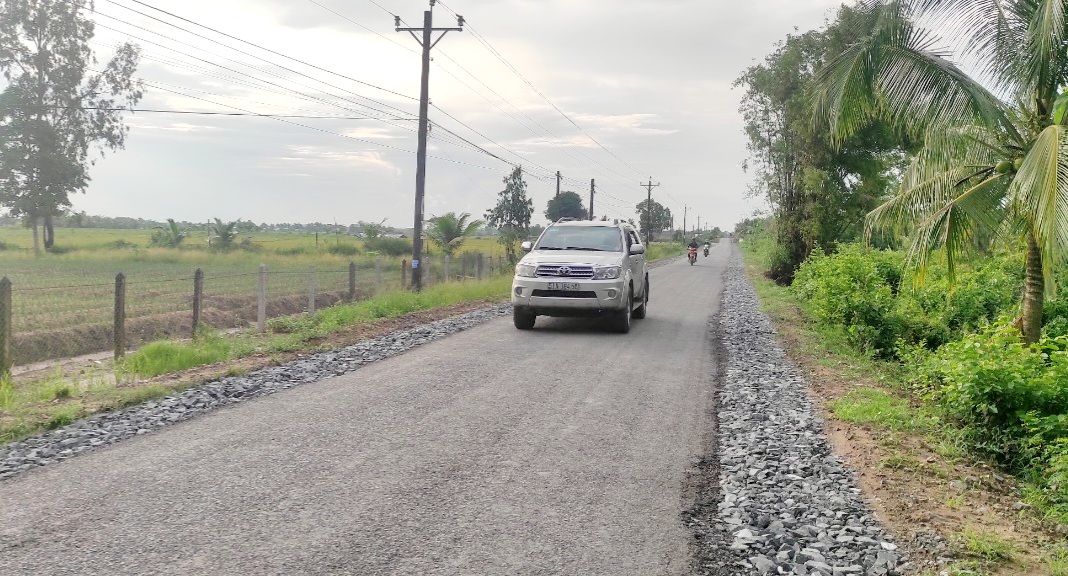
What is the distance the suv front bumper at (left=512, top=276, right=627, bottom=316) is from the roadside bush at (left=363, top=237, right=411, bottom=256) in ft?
110

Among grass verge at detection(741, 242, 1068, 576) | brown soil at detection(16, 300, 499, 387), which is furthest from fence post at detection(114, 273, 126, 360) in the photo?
grass verge at detection(741, 242, 1068, 576)

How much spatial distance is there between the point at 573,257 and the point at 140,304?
12469 millimetres

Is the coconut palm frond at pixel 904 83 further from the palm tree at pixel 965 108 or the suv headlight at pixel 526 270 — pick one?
the suv headlight at pixel 526 270

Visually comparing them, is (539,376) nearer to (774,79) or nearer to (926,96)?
(926,96)

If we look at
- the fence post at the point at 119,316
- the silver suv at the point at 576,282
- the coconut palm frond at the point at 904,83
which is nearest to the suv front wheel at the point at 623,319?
the silver suv at the point at 576,282

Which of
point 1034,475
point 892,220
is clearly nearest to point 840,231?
point 892,220

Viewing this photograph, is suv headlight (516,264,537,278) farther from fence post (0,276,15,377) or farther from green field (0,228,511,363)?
fence post (0,276,15,377)

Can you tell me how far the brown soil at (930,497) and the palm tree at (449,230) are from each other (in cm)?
2344

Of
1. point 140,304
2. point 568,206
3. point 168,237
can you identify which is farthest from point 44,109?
point 568,206

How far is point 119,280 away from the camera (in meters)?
11.2

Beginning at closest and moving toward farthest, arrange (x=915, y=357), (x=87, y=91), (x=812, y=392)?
(x=812, y=392), (x=915, y=357), (x=87, y=91)

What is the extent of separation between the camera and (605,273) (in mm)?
12984

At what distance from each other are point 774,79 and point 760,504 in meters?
27.9

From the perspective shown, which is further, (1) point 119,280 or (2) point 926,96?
(1) point 119,280
